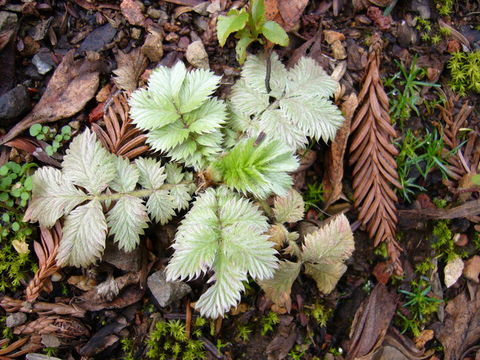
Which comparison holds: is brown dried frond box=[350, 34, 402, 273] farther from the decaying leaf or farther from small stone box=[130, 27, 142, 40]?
small stone box=[130, 27, 142, 40]

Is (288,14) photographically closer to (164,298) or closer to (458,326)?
(164,298)

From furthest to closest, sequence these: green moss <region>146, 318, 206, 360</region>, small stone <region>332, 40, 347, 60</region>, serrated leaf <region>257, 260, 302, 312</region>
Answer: small stone <region>332, 40, 347, 60</region> → green moss <region>146, 318, 206, 360</region> → serrated leaf <region>257, 260, 302, 312</region>

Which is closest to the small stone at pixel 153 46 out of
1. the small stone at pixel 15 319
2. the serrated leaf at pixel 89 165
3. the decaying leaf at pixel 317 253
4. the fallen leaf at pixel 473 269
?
the serrated leaf at pixel 89 165

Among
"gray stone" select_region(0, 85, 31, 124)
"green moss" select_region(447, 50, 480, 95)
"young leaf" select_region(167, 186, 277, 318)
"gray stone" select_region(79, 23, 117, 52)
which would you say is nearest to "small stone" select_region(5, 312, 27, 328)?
A: "young leaf" select_region(167, 186, 277, 318)

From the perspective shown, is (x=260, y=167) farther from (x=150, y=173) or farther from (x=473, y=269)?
(x=473, y=269)

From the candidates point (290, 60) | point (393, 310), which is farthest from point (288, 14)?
point (393, 310)

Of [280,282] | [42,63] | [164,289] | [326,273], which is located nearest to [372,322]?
[326,273]
